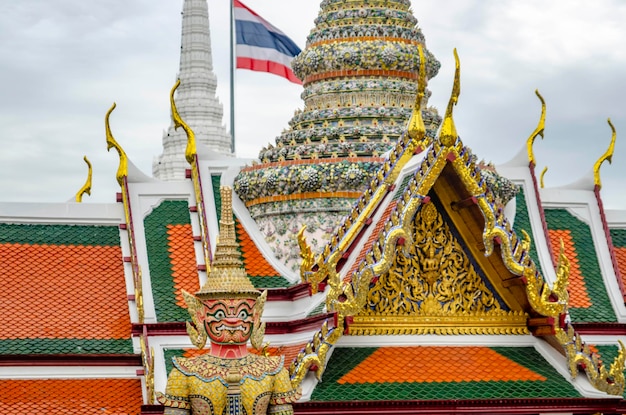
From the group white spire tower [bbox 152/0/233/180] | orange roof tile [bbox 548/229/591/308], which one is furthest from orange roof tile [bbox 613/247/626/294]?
white spire tower [bbox 152/0/233/180]

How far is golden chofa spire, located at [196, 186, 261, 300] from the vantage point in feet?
47.9

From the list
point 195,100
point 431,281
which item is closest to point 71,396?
point 431,281

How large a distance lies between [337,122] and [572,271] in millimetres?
3136

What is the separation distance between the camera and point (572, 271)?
1948 cm

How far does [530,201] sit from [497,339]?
3.12 meters

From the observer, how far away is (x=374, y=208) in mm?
17266

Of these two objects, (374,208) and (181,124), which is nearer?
(374,208)

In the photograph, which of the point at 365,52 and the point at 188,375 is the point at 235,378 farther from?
the point at 365,52

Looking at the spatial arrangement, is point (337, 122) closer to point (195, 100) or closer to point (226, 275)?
point (226, 275)

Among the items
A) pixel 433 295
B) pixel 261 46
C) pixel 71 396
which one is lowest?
pixel 71 396

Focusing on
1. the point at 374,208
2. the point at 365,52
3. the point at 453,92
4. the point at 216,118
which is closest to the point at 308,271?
the point at 374,208

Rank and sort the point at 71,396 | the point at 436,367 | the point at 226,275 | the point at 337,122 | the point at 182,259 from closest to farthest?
the point at 226,275 → the point at 436,367 → the point at 71,396 → the point at 182,259 → the point at 337,122

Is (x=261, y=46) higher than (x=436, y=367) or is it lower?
higher

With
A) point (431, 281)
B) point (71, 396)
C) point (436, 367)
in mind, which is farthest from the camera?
point (71, 396)
